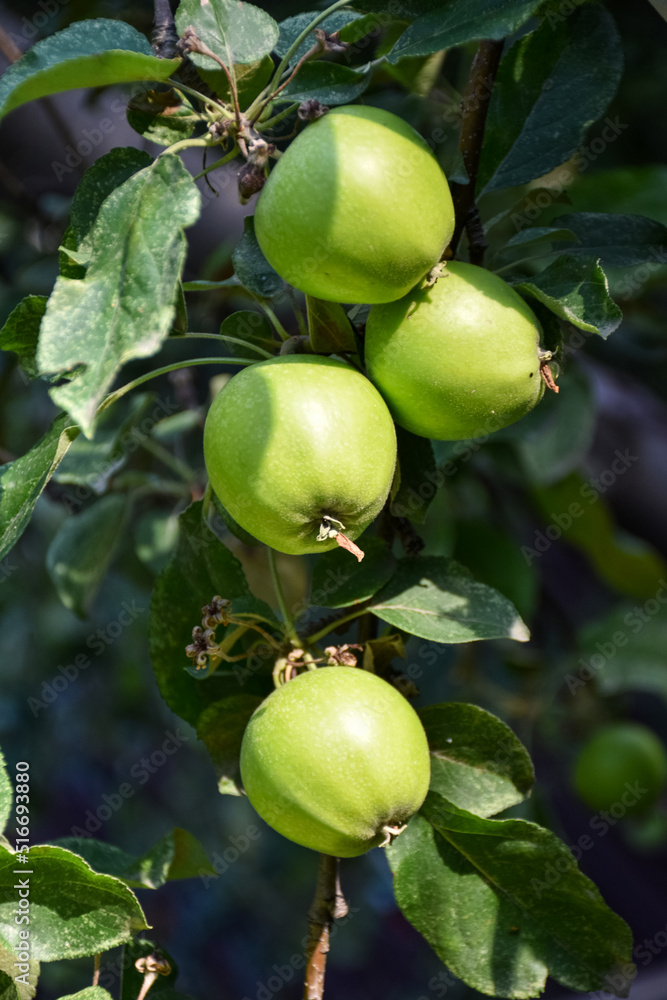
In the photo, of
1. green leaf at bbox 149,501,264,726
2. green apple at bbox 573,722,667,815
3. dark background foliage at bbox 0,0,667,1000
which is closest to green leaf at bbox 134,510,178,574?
dark background foliage at bbox 0,0,667,1000

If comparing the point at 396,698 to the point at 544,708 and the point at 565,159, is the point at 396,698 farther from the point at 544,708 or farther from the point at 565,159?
the point at 544,708

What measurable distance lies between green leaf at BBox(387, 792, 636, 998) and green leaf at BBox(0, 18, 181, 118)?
54 centimetres

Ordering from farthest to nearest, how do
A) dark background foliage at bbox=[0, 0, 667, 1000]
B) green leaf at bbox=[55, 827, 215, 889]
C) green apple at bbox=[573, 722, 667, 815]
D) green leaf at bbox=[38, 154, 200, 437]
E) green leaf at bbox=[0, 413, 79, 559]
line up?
green apple at bbox=[573, 722, 667, 815], dark background foliage at bbox=[0, 0, 667, 1000], green leaf at bbox=[55, 827, 215, 889], green leaf at bbox=[0, 413, 79, 559], green leaf at bbox=[38, 154, 200, 437]

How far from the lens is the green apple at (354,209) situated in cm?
48

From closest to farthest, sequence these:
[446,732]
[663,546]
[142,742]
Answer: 1. [446,732]
2. [663,546]
3. [142,742]

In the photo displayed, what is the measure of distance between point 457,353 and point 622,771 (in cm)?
109

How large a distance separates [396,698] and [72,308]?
328mm

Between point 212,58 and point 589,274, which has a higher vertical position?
point 212,58

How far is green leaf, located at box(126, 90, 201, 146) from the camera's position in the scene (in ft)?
1.90

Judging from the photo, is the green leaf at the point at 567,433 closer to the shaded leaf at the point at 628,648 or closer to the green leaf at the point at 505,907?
the shaded leaf at the point at 628,648

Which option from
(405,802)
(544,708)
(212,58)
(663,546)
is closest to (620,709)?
(544,708)

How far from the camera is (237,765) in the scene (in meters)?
0.65

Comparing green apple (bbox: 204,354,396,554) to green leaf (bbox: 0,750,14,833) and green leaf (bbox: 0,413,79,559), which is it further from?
green leaf (bbox: 0,750,14,833)

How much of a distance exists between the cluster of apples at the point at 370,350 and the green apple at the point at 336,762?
0.34 feet
